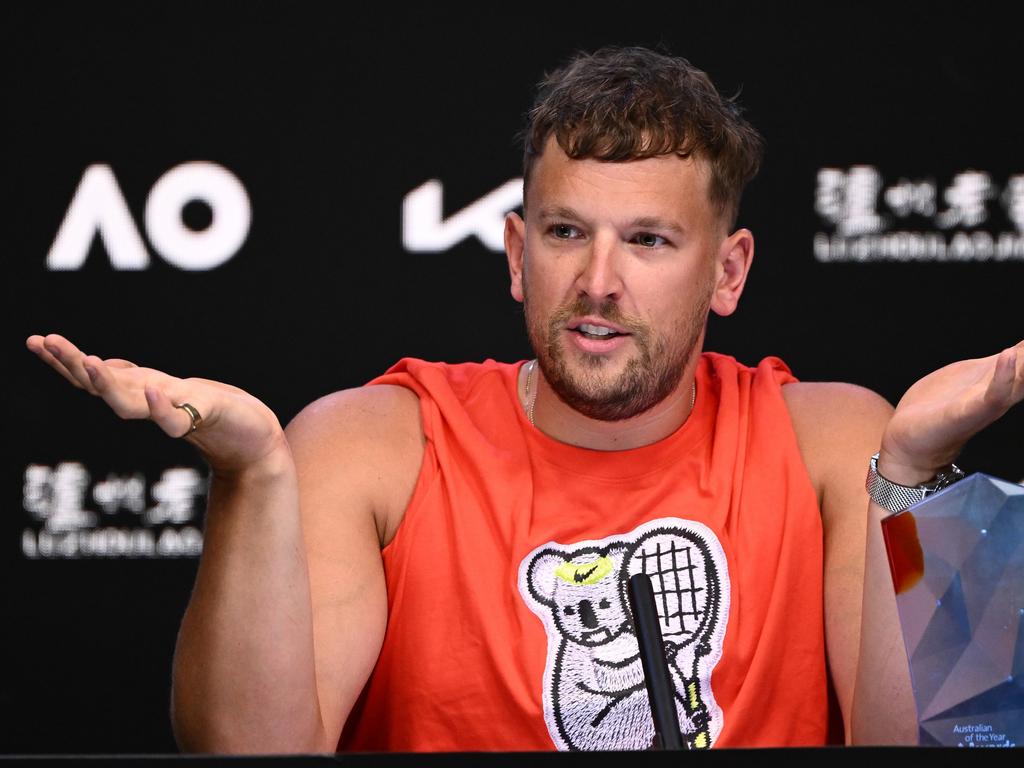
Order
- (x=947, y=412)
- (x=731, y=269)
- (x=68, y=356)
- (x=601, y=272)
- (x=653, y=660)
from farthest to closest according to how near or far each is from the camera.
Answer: (x=731, y=269) < (x=601, y=272) < (x=947, y=412) < (x=68, y=356) < (x=653, y=660)

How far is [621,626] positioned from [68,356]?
2.38 ft

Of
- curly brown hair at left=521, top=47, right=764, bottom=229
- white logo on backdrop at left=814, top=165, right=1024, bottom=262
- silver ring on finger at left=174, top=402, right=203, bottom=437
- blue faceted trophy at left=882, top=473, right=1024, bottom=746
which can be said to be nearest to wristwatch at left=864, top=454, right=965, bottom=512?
blue faceted trophy at left=882, top=473, right=1024, bottom=746

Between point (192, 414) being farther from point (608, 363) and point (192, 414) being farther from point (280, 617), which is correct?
point (608, 363)

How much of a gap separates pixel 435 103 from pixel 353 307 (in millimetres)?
Result: 351

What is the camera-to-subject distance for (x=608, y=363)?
63.5 inches

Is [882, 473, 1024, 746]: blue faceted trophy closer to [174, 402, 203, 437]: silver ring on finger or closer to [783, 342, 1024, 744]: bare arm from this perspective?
[783, 342, 1024, 744]: bare arm

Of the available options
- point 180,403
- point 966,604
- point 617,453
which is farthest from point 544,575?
point 966,604

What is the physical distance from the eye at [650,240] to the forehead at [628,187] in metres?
0.03

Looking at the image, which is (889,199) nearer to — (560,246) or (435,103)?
(435,103)

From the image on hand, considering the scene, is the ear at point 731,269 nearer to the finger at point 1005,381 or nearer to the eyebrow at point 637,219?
the eyebrow at point 637,219

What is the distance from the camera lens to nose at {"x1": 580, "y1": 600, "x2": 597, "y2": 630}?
5.18 feet

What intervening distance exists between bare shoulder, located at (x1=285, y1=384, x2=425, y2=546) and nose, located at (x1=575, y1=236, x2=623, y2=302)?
284mm

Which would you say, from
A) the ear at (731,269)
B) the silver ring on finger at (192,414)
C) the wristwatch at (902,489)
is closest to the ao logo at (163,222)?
the ear at (731,269)

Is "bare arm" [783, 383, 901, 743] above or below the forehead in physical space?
below
